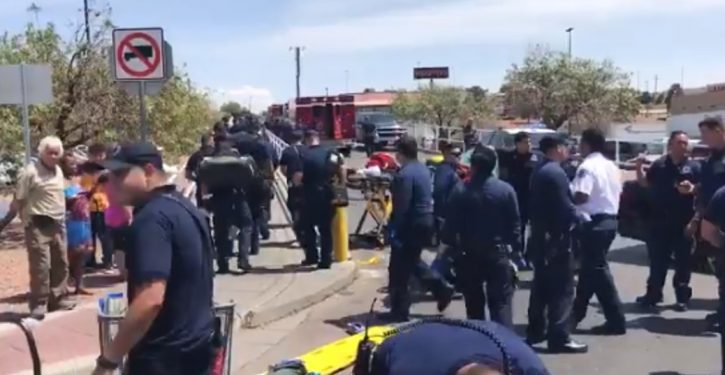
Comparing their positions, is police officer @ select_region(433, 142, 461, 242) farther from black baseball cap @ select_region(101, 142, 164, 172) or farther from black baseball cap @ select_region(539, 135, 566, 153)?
black baseball cap @ select_region(101, 142, 164, 172)

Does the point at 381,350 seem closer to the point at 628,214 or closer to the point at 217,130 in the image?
the point at 628,214

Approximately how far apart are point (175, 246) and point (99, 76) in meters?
12.7

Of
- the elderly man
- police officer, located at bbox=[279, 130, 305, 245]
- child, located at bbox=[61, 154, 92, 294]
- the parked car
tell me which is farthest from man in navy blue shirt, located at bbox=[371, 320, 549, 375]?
the parked car

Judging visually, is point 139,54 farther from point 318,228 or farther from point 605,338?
point 605,338

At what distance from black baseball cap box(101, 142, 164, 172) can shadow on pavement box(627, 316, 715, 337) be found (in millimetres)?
5950

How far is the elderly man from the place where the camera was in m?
8.77

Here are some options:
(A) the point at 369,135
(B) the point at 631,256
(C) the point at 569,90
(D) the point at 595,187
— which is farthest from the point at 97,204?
(C) the point at 569,90

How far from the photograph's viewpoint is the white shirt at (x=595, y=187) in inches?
330

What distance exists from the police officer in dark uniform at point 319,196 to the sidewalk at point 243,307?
0.34 metres

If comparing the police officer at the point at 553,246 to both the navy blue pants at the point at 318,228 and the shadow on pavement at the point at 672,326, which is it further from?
the navy blue pants at the point at 318,228

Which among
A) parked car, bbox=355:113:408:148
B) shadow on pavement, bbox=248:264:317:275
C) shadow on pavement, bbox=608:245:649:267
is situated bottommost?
shadow on pavement, bbox=608:245:649:267

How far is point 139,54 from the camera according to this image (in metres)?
9.52

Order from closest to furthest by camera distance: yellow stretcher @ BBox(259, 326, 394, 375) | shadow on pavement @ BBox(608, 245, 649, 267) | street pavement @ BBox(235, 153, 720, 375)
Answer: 1. yellow stretcher @ BBox(259, 326, 394, 375)
2. street pavement @ BBox(235, 153, 720, 375)
3. shadow on pavement @ BBox(608, 245, 649, 267)

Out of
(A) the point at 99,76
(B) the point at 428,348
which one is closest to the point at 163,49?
(A) the point at 99,76
